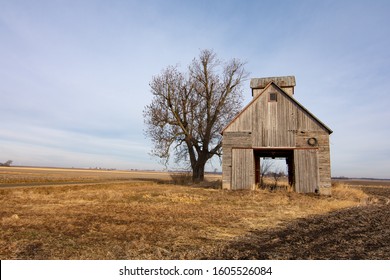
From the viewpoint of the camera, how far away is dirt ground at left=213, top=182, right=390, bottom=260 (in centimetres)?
543

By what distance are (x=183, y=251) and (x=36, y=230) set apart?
16.1ft

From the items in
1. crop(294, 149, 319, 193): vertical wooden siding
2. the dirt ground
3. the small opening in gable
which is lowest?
the dirt ground

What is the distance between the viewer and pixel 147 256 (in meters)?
5.53

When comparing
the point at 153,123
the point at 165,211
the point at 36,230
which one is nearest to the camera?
the point at 36,230

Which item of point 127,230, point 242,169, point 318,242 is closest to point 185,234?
point 127,230

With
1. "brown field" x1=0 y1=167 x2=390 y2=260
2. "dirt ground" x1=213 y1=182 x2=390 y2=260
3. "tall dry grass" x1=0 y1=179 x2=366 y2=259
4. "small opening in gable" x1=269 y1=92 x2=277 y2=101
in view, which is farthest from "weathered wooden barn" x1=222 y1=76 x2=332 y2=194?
"dirt ground" x1=213 y1=182 x2=390 y2=260

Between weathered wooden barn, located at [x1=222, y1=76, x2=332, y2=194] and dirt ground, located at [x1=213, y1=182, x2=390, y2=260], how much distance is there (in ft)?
35.5

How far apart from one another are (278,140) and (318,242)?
14.9m

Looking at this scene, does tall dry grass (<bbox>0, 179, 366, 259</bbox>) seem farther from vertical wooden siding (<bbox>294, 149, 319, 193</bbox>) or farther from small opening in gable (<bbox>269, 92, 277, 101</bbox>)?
small opening in gable (<bbox>269, 92, 277, 101</bbox>)

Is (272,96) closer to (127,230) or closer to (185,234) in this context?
(185,234)

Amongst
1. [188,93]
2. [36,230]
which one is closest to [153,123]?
[188,93]

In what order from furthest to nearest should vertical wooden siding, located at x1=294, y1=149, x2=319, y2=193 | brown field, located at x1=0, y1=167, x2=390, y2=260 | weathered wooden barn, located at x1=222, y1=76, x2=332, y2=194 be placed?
weathered wooden barn, located at x1=222, y1=76, x2=332, y2=194 → vertical wooden siding, located at x1=294, y1=149, x2=319, y2=193 → brown field, located at x1=0, y1=167, x2=390, y2=260

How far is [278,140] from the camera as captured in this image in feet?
68.1

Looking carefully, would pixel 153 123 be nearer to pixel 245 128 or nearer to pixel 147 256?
pixel 245 128
